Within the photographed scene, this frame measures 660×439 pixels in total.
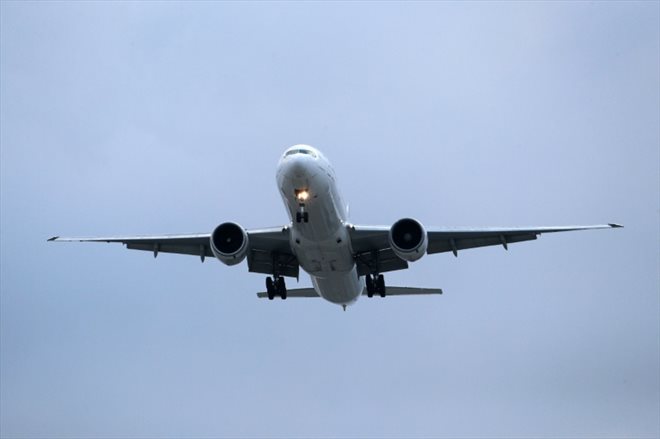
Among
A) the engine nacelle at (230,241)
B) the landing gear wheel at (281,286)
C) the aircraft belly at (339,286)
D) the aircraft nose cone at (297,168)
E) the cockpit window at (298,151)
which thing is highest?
the cockpit window at (298,151)

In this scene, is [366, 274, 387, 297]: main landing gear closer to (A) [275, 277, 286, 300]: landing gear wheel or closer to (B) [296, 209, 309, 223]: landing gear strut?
(A) [275, 277, 286, 300]: landing gear wheel

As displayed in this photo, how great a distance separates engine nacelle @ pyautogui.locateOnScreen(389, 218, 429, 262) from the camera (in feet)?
113

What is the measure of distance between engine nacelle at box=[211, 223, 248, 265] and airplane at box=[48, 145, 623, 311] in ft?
0.11

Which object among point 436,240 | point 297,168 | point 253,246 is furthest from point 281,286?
point 297,168

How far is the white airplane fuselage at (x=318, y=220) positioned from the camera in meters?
32.4

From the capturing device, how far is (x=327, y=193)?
33219 mm

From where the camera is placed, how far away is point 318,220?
3359cm

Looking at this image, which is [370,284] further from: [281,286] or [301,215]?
[301,215]

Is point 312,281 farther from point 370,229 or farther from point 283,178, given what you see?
point 283,178

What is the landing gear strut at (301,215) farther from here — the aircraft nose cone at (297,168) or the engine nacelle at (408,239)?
the engine nacelle at (408,239)

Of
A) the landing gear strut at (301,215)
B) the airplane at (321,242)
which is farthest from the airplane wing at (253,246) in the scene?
the landing gear strut at (301,215)

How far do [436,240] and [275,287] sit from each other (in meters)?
6.82

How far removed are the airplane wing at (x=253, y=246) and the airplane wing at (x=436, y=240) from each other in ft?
8.90

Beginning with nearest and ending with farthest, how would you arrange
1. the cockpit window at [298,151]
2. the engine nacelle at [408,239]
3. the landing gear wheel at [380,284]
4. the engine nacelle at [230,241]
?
1. the cockpit window at [298,151]
2. the engine nacelle at [408,239]
3. the engine nacelle at [230,241]
4. the landing gear wheel at [380,284]
